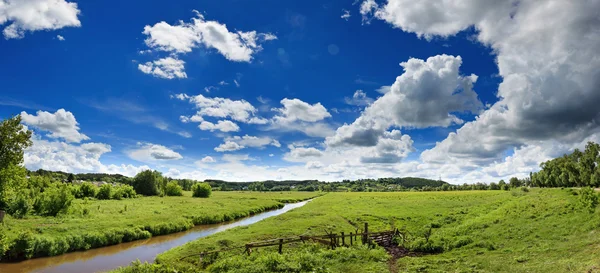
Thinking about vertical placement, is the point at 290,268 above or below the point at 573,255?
below

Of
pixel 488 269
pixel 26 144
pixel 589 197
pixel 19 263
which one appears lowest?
pixel 19 263

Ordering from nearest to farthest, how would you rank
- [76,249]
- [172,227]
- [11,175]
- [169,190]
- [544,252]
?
[544,252], [76,249], [11,175], [172,227], [169,190]

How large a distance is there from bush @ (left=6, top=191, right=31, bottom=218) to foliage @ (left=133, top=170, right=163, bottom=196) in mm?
75106

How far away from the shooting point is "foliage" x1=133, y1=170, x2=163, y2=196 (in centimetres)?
11606

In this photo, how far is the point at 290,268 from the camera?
21719 mm

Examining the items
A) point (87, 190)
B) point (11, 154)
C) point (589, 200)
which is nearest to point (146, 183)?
point (87, 190)

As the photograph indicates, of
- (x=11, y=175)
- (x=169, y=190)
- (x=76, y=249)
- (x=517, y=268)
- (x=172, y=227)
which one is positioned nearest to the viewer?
(x=517, y=268)

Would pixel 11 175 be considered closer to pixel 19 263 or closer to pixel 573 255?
pixel 19 263

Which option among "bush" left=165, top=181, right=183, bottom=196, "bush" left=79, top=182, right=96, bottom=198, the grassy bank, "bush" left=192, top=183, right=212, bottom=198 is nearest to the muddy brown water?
the grassy bank

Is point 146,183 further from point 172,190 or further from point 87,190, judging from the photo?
point 87,190

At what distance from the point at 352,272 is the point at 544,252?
12926 millimetres

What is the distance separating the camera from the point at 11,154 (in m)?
39.0

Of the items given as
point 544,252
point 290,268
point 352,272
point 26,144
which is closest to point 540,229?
point 544,252

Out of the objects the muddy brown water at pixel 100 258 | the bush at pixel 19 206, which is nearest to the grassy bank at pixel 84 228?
the muddy brown water at pixel 100 258
